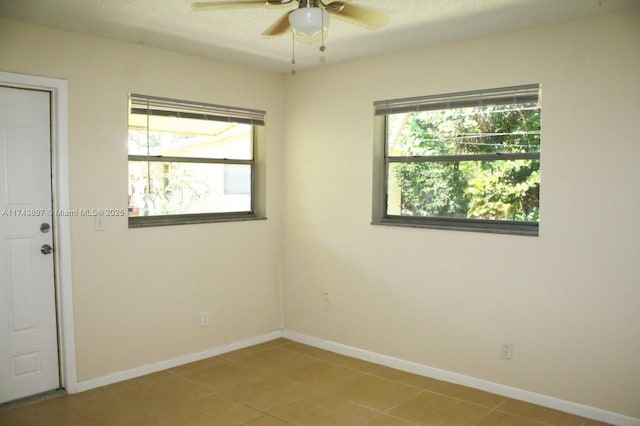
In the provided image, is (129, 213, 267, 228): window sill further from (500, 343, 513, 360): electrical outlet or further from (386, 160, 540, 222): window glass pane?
(500, 343, 513, 360): electrical outlet

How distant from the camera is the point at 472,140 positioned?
365cm

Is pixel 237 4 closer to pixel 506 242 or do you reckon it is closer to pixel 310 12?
pixel 310 12

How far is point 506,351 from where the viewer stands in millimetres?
3426

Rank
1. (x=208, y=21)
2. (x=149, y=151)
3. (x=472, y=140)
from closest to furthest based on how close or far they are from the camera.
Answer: (x=208, y=21) < (x=472, y=140) < (x=149, y=151)

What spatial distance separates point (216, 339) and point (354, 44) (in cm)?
262

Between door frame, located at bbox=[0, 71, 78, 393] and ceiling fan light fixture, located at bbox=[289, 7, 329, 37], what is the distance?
6.26ft

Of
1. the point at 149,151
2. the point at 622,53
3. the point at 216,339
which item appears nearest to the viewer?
the point at 622,53

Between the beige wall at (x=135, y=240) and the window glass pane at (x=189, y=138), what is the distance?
0.19m

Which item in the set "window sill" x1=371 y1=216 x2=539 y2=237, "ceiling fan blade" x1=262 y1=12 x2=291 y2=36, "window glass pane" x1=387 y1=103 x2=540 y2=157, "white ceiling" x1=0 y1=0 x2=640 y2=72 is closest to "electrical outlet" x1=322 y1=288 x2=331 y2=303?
"window sill" x1=371 y1=216 x2=539 y2=237

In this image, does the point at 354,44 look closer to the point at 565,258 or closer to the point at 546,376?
the point at 565,258

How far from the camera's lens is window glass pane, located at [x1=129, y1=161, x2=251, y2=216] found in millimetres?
3898

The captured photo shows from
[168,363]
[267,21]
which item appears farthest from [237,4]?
[168,363]

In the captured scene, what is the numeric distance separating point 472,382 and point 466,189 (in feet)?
4.47

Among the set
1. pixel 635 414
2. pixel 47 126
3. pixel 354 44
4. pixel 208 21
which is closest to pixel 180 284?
pixel 47 126
